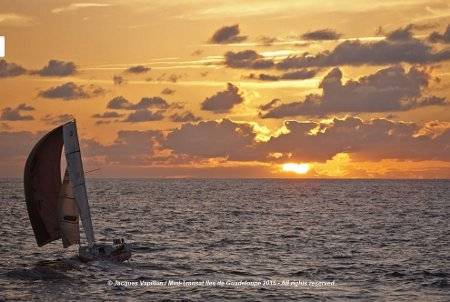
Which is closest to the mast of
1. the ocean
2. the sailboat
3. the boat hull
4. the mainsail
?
the sailboat

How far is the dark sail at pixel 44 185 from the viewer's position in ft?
176

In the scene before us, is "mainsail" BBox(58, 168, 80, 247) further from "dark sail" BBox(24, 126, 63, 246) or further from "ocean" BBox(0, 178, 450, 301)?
"ocean" BBox(0, 178, 450, 301)

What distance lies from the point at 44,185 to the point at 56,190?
1155 mm

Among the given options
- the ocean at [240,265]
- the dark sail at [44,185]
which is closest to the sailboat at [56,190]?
the dark sail at [44,185]

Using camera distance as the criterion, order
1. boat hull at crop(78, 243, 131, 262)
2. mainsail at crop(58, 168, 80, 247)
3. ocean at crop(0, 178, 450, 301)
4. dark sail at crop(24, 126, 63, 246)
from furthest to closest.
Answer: boat hull at crop(78, 243, 131, 262)
mainsail at crop(58, 168, 80, 247)
dark sail at crop(24, 126, 63, 246)
ocean at crop(0, 178, 450, 301)

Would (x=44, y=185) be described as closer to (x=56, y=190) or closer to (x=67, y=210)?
(x=56, y=190)

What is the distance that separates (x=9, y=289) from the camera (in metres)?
46.1

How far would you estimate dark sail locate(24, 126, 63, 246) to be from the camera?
176 feet

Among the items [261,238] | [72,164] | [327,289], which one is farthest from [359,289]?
[261,238]

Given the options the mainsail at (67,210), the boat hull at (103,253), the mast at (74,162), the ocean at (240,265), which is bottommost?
the ocean at (240,265)

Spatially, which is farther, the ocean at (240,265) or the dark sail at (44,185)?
the dark sail at (44,185)

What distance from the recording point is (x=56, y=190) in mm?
54906

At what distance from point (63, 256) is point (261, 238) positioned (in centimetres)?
2685

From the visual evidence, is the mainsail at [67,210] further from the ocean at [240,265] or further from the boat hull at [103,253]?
the ocean at [240,265]
